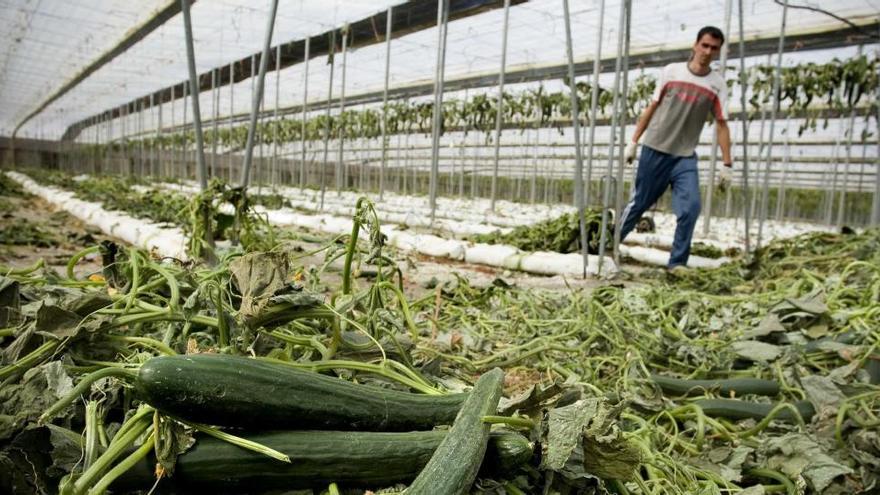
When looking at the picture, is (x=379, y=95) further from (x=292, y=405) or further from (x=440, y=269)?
(x=292, y=405)

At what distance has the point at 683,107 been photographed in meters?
6.17

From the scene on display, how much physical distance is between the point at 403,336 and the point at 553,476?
2.47 feet

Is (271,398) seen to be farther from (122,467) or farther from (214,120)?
(214,120)

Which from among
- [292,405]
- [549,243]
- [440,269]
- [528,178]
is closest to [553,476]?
[292,405]

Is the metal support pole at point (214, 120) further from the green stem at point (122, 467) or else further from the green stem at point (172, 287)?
the green stem at point (122, 467)

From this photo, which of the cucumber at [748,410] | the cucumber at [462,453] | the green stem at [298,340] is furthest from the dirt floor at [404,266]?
the cucumber at [462,453]

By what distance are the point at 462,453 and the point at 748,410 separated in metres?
1.92

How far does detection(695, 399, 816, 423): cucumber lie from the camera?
8.43ft

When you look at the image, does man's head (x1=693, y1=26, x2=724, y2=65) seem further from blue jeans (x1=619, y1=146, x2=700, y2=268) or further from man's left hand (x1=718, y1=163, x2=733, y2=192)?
man's left hand (x1=718, y1=163, x2=733, y2=192)

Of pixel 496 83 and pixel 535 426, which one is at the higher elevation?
pixel 496 83

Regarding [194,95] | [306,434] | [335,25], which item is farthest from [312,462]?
[335,25]

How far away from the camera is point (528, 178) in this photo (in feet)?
137

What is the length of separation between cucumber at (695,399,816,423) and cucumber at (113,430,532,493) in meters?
1.62

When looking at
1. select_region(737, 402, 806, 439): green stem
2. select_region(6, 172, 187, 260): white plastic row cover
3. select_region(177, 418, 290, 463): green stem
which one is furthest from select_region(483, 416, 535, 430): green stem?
select_region(6, 172, 187, 260): white plastic row cover
